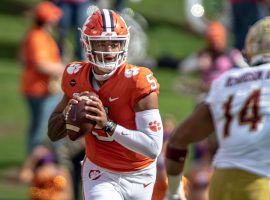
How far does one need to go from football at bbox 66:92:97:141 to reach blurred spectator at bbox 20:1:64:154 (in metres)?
5.95

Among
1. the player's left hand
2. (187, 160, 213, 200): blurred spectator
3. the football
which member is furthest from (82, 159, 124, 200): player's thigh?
(187, 160, 213, 200): blurred spectator

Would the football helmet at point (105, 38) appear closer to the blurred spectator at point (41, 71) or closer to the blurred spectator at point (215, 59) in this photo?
the blurred spectator at point (215, 59)

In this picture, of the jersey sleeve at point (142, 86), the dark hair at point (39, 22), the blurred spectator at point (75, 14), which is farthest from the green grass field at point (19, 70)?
the jersey sleeve at point (142, 86)

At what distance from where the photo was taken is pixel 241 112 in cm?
675

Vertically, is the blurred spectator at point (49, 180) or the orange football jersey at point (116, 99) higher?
the orange football jersey at point (116, 99)

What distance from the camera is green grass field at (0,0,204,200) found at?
49.5 feet

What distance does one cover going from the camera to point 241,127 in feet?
22.1

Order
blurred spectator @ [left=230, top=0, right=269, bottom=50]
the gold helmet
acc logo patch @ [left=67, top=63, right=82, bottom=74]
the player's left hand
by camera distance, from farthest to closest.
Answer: blurred spectator @ [left=230, top=0, right=269, bottom=50], acc logo patch @ [left=67, top=63, right=82, bottom=74], the player's left hand, the gold helmet

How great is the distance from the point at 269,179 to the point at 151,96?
1.10m

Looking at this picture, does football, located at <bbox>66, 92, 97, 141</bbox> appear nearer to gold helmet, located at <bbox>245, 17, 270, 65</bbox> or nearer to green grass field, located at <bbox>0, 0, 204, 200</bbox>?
gold helmet, located at <bbox>245, 17, 270, 65</bbox>

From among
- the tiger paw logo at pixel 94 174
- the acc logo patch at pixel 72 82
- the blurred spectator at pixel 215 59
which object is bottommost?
the blurred spectator at pixel 215 59

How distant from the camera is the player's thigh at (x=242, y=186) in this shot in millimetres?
6719

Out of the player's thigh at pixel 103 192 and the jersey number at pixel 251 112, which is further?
the player's thigh at pixel 103 192

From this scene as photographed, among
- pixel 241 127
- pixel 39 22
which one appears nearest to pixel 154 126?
pixel 241 127
